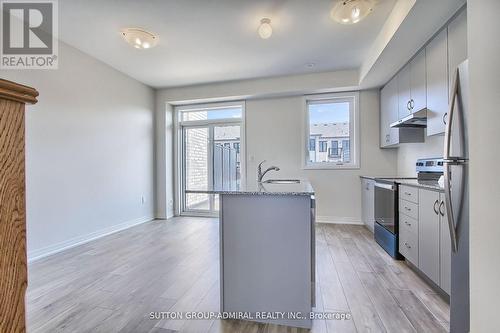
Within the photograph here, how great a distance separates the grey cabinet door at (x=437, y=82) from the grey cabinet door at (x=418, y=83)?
0.35 ft

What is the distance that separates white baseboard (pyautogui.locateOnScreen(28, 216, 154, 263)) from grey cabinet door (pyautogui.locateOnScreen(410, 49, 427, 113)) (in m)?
4.71

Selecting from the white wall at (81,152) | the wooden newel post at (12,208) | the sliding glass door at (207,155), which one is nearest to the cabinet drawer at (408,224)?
the wooden newel post at (12,208)

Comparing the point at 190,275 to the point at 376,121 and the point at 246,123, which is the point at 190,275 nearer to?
the point at 246,123

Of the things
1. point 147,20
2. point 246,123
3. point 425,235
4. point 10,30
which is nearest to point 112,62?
point 10,30

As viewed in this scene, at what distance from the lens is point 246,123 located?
4824mm

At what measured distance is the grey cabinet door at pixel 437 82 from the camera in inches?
90.1

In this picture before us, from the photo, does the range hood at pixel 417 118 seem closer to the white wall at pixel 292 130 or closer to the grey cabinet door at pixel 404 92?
the grey cabinet door at pixel 404 92

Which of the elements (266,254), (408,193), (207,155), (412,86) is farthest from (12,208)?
(207,155)

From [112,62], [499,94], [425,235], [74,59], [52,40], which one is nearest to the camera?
[499,94]

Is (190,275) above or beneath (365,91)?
beneath

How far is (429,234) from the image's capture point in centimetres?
213

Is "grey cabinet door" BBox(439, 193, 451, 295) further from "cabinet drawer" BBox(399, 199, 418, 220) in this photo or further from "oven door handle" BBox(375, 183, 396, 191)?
"oven door handle" BBox(375, 183, 396, 191)

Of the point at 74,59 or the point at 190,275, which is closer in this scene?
the point at 190,275

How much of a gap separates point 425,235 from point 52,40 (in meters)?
4.72
